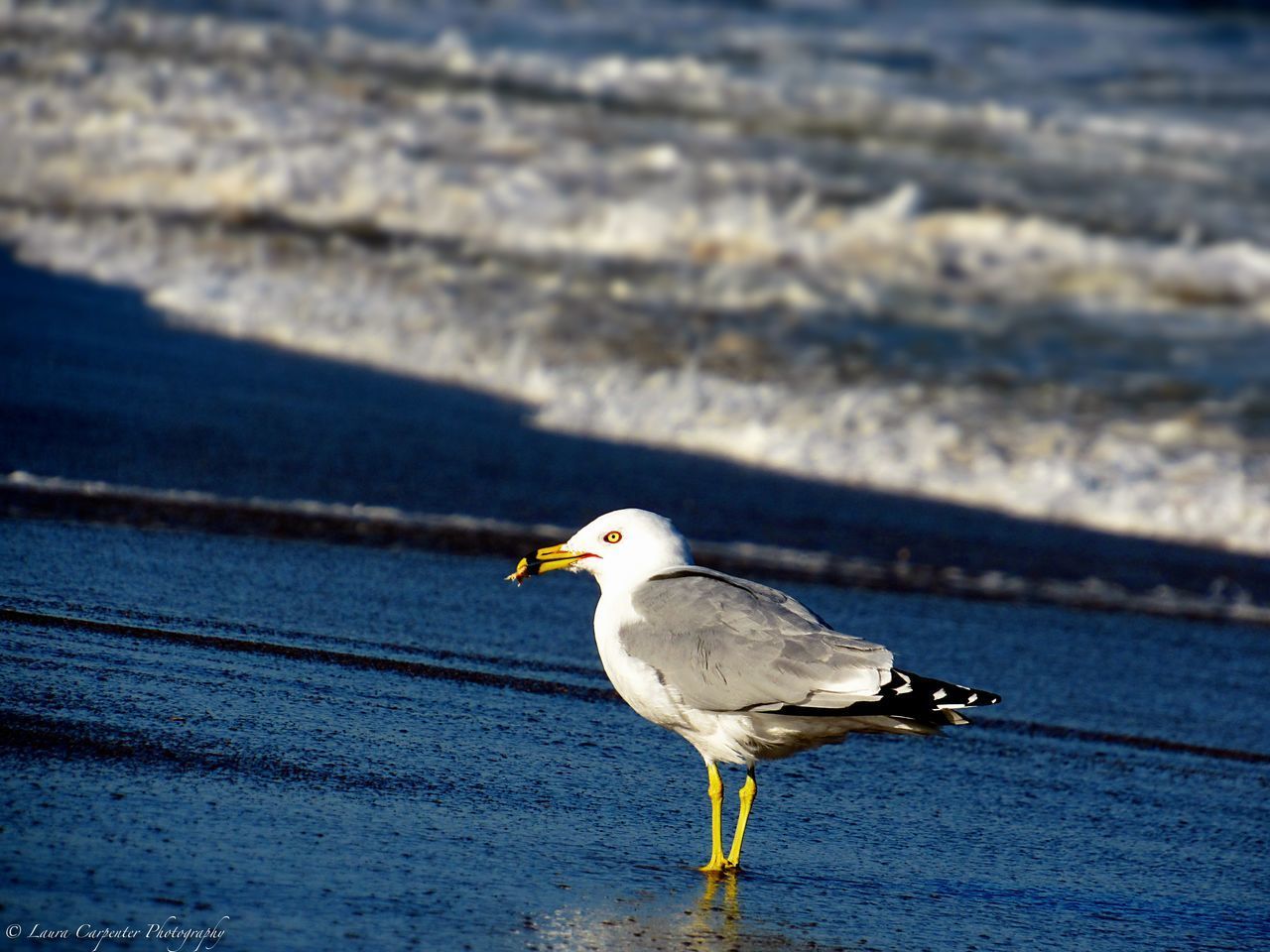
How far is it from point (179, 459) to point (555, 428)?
7.01 feet

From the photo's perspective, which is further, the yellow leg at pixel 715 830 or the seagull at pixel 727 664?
the yellow leg at pixel 715 830

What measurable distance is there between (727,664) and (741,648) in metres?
0.05

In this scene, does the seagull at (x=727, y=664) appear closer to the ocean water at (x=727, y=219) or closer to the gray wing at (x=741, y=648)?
the gray wing at (x=741, y=648)

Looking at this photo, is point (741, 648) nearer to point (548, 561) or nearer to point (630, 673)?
→ point (630, 673)

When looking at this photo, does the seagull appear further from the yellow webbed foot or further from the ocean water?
the ocean water

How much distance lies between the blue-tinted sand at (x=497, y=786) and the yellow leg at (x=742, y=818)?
0.07m

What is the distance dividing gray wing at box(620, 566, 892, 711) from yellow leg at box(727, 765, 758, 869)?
257mm

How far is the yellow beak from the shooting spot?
393cm

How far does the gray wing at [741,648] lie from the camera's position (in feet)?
11.3

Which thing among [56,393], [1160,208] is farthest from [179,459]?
[1160,208]

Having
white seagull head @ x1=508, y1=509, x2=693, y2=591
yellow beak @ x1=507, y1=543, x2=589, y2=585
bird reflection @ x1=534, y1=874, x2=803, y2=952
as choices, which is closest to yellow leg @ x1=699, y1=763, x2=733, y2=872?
bird reflection @ x1=534, y1=874, x2=803, y2=952

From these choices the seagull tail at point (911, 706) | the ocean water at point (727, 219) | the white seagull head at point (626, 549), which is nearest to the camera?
the seagull tail at point (911, 706)

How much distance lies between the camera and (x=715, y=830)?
12.0ft

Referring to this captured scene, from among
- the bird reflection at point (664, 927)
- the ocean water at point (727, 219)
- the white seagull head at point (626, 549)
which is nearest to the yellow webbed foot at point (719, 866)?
the bird reflection at point (664, 927)
